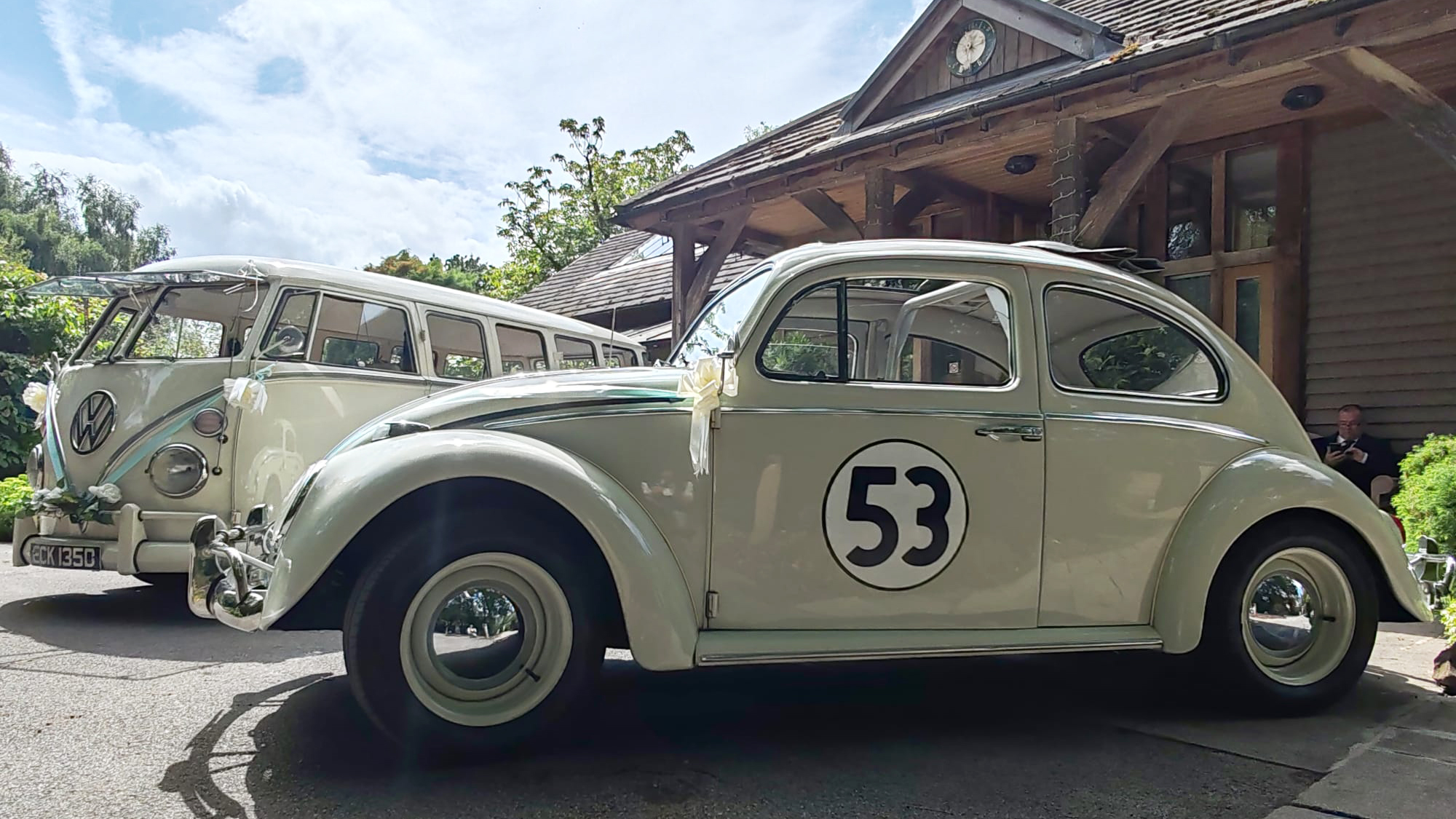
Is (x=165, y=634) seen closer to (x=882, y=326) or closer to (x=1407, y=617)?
(x=882, y=326)

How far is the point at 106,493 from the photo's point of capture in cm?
501

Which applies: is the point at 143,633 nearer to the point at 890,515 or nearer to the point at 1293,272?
the point at 890,515

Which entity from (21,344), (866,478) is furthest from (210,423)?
(21,344)

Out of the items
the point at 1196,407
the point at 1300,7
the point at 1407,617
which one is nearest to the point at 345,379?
the point at 1196,407

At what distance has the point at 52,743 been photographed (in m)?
3.03

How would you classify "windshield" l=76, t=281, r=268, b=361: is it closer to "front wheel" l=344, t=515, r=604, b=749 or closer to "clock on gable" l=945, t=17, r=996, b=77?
"front wheel" l=344, t=515, r=604, b=749

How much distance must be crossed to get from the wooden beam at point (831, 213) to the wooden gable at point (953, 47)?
0.91 m

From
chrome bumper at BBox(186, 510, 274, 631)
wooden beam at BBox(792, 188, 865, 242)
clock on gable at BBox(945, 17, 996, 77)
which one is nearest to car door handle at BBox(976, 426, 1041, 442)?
chrome bumper at BBox(186, 510, 274, 631)

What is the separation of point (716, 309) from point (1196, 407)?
2.08 m

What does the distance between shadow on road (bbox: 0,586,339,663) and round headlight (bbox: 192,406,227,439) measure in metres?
1.14

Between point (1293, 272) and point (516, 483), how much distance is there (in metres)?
8.14

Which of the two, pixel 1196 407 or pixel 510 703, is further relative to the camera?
pixel 1196 407

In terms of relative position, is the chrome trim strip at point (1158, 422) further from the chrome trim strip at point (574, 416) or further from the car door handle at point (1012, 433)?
the chrome trim strip at point (574, 416)

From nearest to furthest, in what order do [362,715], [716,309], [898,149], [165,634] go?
[362,715] < [716,309] < [165,634] < [898,149]
